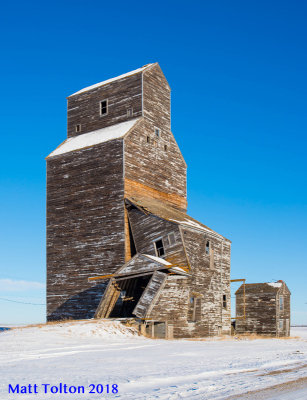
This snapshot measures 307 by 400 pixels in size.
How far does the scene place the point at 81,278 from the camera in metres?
34.4

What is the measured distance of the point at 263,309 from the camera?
46062 millimetres

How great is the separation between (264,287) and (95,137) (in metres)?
22.0

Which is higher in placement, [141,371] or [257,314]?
[141,371]

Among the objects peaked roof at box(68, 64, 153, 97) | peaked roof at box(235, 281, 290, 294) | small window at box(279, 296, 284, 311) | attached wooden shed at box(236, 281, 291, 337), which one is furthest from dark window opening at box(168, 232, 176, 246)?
small window at box(279, 296, 284, 311)

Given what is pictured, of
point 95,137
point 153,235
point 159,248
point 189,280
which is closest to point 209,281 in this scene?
point 189,280

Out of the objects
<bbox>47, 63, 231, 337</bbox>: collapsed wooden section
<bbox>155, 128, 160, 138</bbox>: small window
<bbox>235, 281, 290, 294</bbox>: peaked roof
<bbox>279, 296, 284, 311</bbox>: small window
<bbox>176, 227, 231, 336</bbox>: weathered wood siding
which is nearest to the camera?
<bbox>47, 63, 231, 337</bbox>: collapsed wooden section

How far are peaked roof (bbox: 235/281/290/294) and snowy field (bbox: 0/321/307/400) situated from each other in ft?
92.2

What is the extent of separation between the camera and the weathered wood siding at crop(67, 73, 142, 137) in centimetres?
3831

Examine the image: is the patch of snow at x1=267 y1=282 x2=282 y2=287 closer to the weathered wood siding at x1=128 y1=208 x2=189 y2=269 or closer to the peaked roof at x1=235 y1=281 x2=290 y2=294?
the peaked roof at x1=235 y1=281 x2=290 y2=294

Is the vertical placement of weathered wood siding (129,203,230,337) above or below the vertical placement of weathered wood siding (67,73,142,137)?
below

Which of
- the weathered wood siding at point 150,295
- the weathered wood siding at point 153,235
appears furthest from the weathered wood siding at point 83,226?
the weathered wood siding at point 150,295

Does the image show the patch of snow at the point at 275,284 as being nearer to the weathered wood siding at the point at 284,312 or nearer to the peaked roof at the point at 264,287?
the peaked roof at the point at 264,287

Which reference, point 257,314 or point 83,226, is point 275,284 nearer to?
point 257,314

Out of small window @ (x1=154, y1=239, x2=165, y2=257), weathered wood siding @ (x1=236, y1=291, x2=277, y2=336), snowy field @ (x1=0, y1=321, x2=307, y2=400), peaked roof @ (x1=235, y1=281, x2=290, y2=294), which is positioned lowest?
weathered wood siding @ (x1=236, y1=291, x2=277, y2=336)
